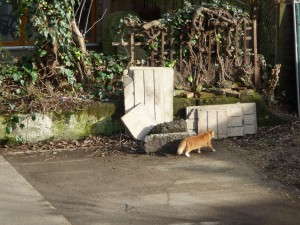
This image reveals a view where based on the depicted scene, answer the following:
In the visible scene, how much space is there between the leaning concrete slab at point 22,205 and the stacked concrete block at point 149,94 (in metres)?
2.15

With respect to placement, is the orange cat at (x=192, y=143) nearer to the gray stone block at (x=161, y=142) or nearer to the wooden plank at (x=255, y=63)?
the gray stone block at (x=161, y=142)

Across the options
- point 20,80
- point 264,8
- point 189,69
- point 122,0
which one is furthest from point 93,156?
point 122,0

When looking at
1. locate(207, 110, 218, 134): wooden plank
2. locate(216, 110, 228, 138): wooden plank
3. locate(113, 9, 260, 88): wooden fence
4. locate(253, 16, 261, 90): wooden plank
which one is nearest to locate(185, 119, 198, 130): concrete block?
locate(207, 110, 218, 134): wooden plank

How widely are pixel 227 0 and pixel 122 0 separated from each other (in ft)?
12.5

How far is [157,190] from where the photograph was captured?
317 inches

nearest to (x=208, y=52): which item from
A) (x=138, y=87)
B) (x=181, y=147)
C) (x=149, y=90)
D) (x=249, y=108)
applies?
(x=249, y=108)

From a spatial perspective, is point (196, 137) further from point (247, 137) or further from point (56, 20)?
point (56, 20)

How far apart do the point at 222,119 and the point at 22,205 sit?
375cm

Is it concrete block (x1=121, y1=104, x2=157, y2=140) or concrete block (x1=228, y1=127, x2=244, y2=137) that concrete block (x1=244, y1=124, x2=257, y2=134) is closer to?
concrete block (x1=228, y1=127, x2=244, y2=137)

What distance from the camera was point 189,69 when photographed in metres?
11.2

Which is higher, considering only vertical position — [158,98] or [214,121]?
[158,98]

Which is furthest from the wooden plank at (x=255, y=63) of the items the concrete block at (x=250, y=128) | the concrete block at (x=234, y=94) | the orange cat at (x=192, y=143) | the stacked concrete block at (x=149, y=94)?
the orange cat at (x=192, y=143)

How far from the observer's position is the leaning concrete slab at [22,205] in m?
6.98

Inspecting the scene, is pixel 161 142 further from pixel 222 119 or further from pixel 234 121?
pixel 234 121
